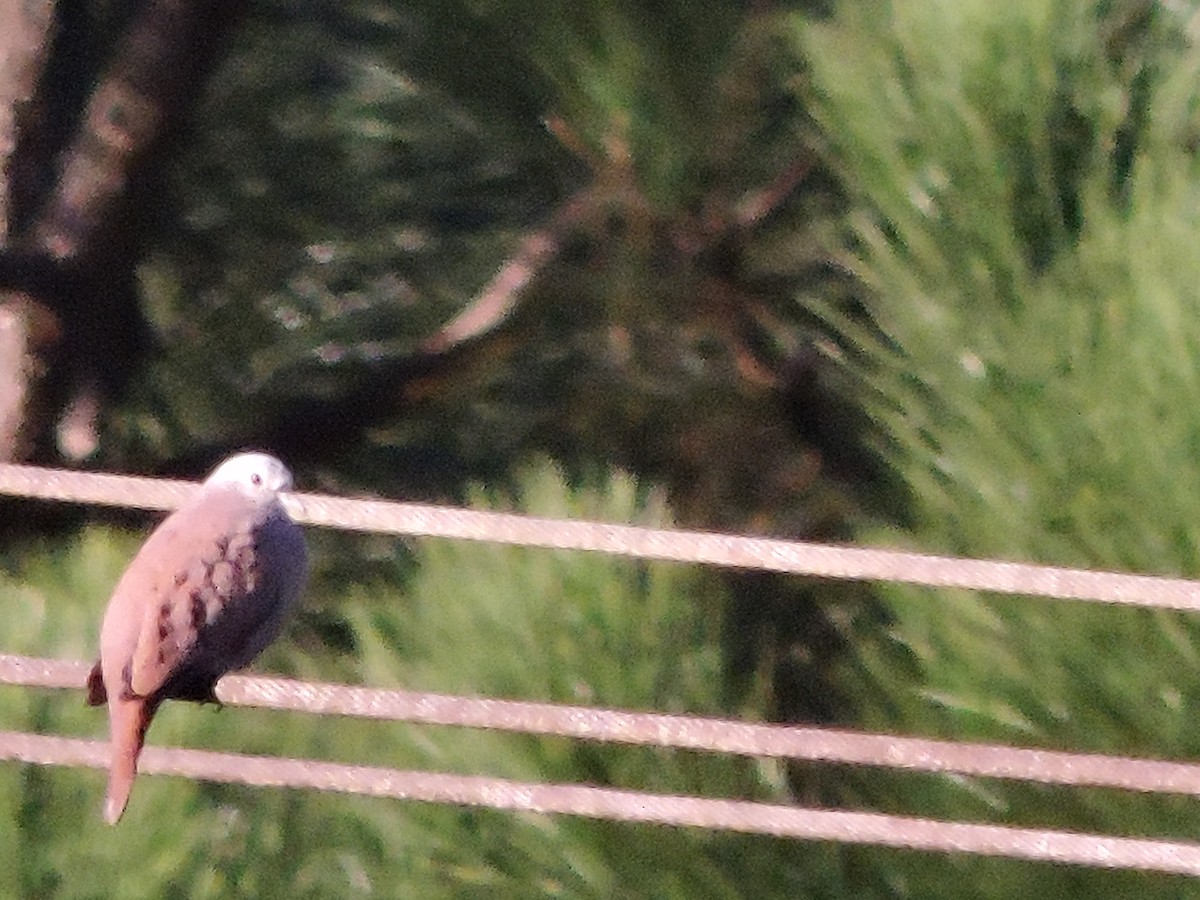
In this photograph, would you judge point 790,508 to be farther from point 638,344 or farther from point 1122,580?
point 1122,580

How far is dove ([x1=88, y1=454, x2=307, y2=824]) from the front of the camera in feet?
1.99

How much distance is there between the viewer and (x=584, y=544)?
510 millimetres

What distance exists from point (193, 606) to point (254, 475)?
12 cm

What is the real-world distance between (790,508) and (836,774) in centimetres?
26

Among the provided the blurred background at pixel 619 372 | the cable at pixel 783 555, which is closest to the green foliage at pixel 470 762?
the blurred background at pixel 619 372

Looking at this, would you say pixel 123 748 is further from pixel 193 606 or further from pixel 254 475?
pixel 254 475

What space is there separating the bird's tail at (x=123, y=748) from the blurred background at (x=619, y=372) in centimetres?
15

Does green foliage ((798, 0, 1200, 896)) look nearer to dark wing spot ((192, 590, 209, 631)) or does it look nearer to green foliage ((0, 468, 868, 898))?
green foliage ((0, 468, 868, 898))

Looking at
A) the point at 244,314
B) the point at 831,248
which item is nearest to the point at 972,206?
the point at 831,248

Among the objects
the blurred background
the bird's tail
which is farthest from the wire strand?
the blurred background

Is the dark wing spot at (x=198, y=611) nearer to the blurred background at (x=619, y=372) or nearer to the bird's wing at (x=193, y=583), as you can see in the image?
the bird's wing at (x=193, y=583)

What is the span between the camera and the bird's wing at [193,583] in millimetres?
624

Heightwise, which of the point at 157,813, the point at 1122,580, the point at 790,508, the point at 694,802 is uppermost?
the point at 1122,580

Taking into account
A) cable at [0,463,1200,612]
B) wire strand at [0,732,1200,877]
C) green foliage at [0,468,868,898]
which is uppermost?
cable at [0,463,1200,612]
